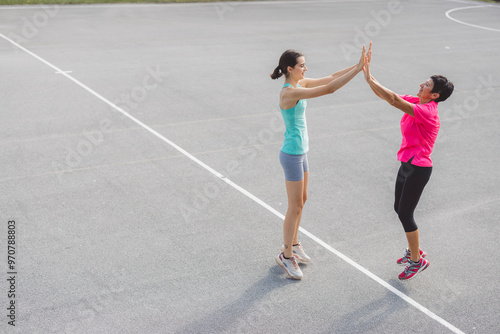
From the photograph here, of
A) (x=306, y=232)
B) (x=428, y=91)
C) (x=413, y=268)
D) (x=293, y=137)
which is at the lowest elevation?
(x=306, y=232)

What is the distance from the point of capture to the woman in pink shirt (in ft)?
16.9

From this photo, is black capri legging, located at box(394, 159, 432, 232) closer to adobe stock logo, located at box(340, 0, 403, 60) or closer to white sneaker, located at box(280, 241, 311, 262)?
white sneaker, located at box(280, 241, 311, 262)

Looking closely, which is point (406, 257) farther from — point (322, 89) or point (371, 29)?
point (371, 29)

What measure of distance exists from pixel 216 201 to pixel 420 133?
3.09m

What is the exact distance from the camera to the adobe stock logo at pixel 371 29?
1802cm

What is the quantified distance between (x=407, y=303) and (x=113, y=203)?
3943 millimetres

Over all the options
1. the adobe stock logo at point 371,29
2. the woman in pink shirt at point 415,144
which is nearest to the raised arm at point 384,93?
the woman in pink shirt at point 415,144

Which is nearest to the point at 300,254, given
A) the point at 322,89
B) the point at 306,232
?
the point at 306,232

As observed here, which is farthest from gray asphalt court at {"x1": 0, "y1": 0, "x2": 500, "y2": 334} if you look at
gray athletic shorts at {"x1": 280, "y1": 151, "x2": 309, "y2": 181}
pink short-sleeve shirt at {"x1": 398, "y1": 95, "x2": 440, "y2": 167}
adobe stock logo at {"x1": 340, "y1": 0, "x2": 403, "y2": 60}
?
adobe stock logo at {"x1": 340, "y1": 0, "x2": 403, "y2": 60}

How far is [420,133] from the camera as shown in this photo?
5.32 m

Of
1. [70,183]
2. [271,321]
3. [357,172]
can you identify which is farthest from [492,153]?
[70,183]

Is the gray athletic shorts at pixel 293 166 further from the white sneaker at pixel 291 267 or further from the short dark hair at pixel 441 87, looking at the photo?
the short dark hair at pixel 441 87

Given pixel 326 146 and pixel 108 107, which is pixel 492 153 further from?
pixel 108 107

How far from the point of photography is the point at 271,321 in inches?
198
